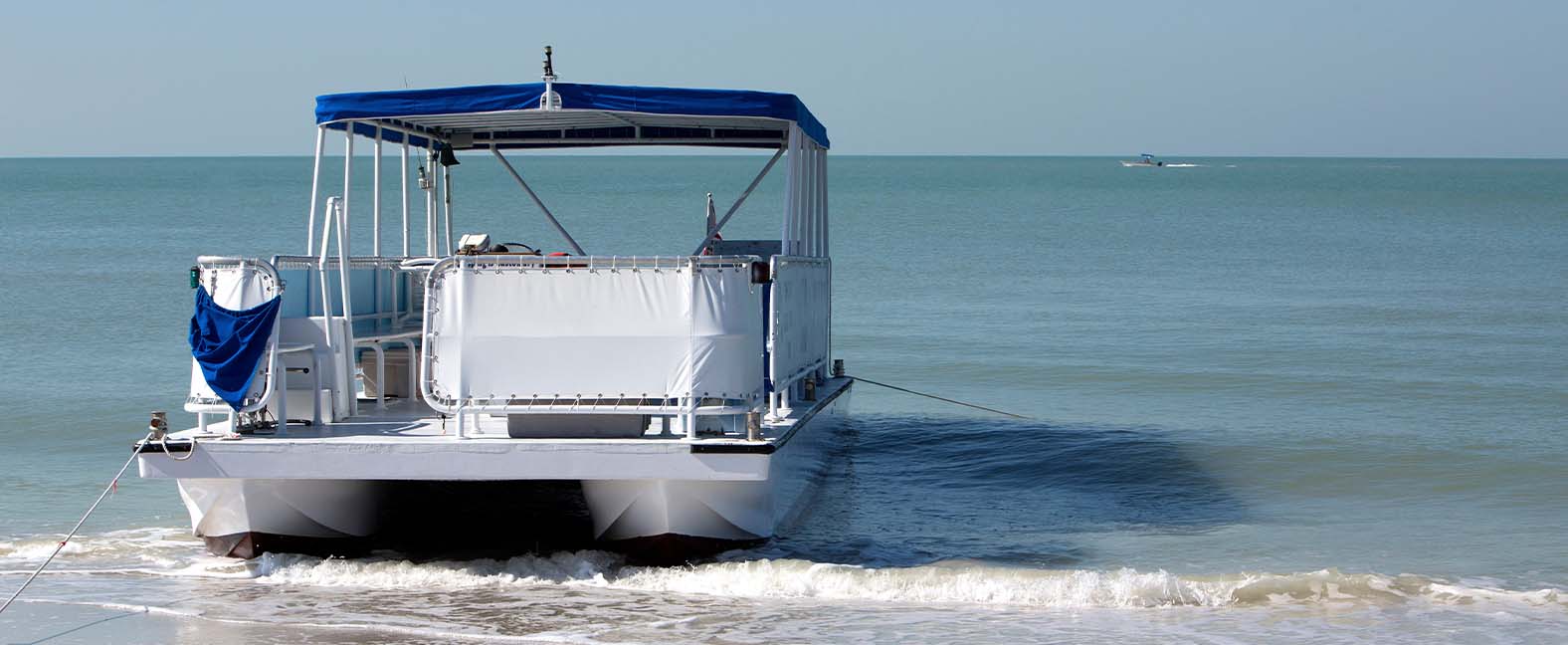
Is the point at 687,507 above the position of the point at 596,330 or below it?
below

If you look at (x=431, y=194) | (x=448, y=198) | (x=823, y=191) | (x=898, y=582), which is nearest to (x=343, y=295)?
(x=431, y=194)

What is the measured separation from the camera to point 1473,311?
28250mm

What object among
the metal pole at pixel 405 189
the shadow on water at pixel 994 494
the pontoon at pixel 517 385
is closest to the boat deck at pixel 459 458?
the pontoon at pixel 517 385

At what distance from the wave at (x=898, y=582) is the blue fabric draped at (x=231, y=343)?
125 centimetres

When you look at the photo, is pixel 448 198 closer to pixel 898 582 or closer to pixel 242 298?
pixel 242 298

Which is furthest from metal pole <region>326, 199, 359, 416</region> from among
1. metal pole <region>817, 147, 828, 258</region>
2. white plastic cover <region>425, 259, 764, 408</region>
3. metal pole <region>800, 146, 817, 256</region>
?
metal pole <region>817, 147, 828, 258</region>

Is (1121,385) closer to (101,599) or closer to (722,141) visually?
(722,141)

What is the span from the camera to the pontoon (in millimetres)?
8648

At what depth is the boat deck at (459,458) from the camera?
337 inches

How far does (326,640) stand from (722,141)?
238 inches

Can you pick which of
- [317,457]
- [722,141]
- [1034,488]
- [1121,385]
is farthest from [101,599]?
[1121,385]

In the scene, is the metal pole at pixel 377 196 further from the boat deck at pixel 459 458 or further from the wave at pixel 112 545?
the boat deck at pixel 459 458

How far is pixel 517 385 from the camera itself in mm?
8820

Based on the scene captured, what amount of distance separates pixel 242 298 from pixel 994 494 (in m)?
6.17
